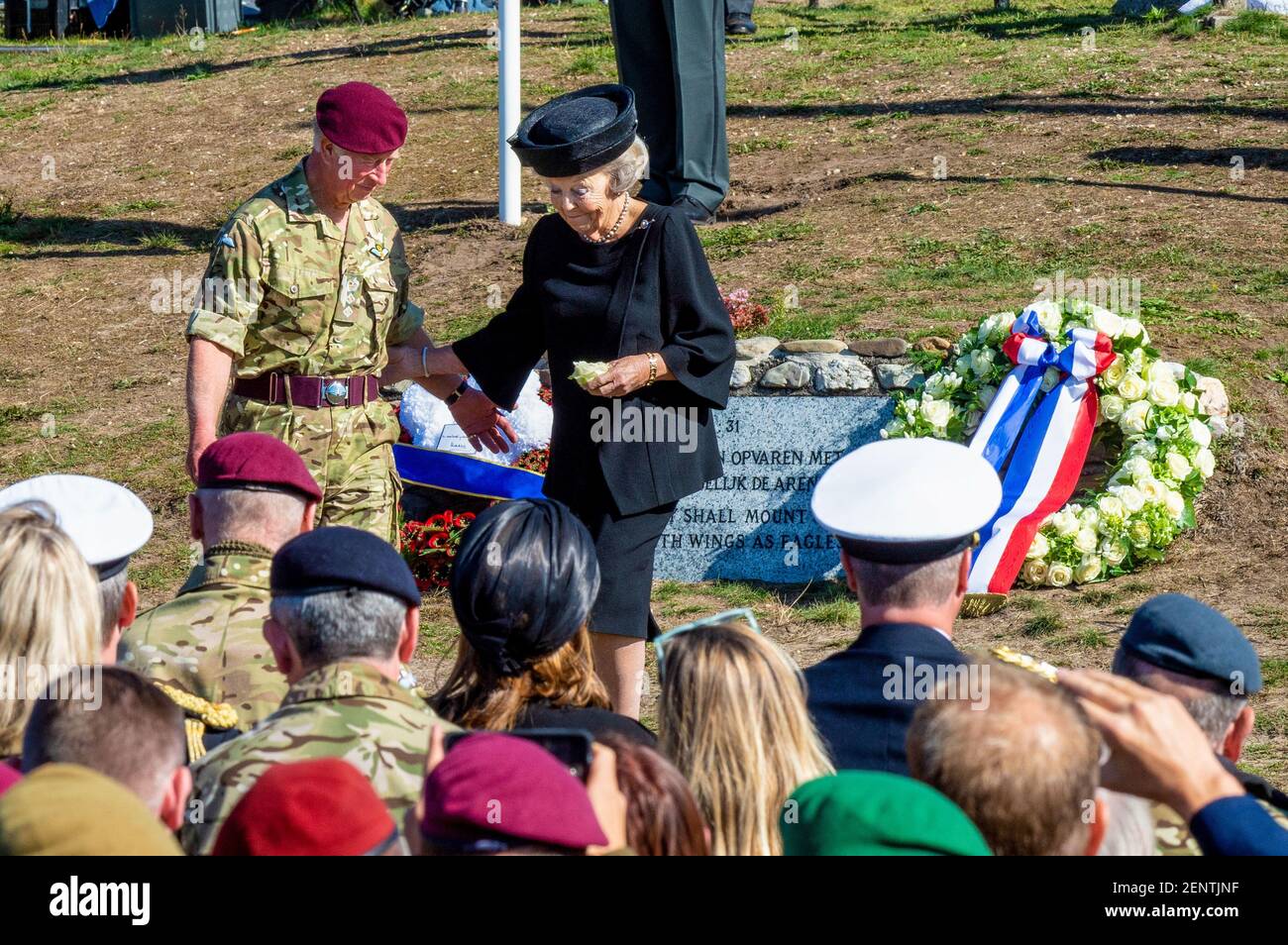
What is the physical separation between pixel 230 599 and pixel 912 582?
4.75 ft

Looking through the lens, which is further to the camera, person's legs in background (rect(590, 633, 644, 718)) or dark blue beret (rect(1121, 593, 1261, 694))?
person's legs in background (rect(590, 633, 644, 718))

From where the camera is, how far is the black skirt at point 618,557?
4.20 metres

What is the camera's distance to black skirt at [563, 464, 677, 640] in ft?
13.8

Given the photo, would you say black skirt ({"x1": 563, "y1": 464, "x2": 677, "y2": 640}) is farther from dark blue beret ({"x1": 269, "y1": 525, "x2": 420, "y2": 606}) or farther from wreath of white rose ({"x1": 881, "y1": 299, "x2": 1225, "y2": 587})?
wreath of white rose ({"x1": 881, "y1": 299, "x2": 1225, "y2": 587})

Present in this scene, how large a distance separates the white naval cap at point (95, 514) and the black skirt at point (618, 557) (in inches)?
49.4

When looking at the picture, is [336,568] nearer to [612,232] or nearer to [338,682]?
[338,682]

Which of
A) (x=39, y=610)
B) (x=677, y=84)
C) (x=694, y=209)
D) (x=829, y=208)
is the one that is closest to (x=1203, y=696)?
(x=39, y=610)

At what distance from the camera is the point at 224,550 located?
11.6ft

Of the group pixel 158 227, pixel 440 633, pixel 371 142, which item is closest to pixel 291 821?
pixel 371 142

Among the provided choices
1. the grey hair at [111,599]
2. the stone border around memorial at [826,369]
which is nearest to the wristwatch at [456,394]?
the grey hair at [111,599]

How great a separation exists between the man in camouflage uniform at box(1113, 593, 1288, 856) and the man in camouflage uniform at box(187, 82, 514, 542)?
2.54m

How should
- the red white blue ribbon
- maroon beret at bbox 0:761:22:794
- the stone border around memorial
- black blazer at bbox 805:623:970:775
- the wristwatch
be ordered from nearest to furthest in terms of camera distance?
maroon beret at bbox 0:761:22:794
black blazer at bbox 805:623:970:775
the wristwatch
the red white blue ribbon
the stone border around memorial

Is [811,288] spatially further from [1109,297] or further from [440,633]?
[440,633]

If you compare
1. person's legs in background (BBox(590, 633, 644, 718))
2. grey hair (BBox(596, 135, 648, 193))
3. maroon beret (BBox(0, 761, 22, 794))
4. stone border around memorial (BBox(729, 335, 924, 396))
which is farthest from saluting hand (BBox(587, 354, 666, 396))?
stone border around memorial (BBox(729, 335, 924, 396))
